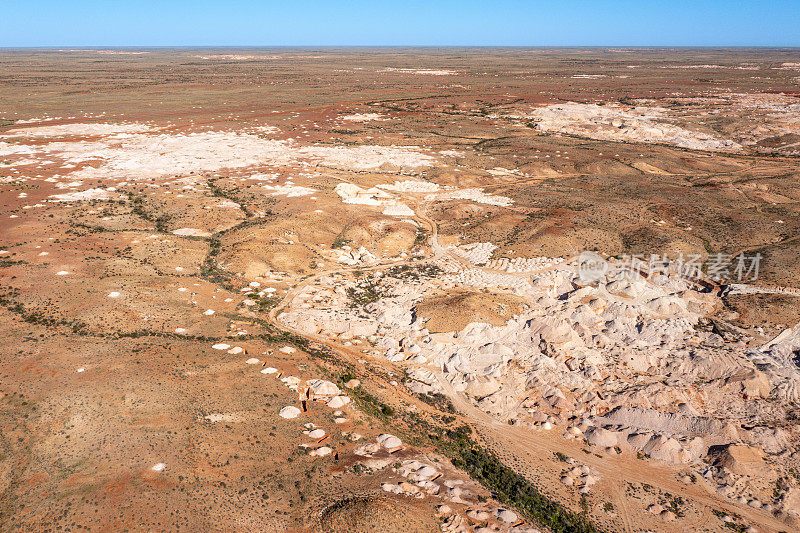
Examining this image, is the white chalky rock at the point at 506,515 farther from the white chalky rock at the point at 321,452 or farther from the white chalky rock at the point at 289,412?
the white chalky rock at the point at 289,412

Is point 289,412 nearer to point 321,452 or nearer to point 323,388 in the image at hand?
point 323,388

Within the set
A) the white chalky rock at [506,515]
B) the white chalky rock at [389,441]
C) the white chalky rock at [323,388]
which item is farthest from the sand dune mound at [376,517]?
the white chalky rock at [323,388]

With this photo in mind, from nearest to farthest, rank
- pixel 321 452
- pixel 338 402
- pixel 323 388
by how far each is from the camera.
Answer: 1. pixel 321 452
2. pixel 338 402
3. pixel 323 388

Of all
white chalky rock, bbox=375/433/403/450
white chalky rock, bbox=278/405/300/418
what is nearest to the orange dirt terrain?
white chalky rock, bbox=278/405/300/418

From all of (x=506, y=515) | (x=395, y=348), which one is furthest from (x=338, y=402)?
(x=506, y=515)

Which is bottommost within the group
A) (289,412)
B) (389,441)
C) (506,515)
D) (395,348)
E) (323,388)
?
(506,515)

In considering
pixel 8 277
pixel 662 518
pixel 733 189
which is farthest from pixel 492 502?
pixel 733 189

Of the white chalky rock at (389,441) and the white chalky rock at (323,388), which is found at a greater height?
the white chalky rock at (323,388)
